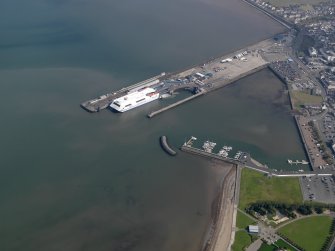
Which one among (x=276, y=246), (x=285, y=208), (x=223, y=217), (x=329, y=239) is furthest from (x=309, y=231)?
(x=223, y=217)

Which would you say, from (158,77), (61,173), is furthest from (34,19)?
(61,173)

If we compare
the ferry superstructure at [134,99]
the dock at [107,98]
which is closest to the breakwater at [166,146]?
the ferry superstructure at [134,99]

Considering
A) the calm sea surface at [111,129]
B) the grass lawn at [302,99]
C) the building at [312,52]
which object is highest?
the building at [312,52]

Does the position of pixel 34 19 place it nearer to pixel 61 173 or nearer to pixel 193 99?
pixel 193 99

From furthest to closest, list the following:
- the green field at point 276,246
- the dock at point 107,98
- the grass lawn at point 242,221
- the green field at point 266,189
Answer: the dock at point 107,98 < the green field at point 266,189 < the grass lawn at point 242,221 < the green field at point 276,246

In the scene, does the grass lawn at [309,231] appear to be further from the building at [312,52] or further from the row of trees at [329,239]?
A: the building at [312,52]

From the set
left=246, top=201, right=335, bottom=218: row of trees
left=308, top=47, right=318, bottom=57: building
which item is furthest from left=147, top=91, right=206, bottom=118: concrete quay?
left=308, top=47, right=318, bottom=57: building
